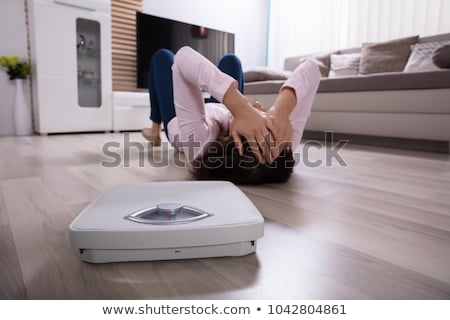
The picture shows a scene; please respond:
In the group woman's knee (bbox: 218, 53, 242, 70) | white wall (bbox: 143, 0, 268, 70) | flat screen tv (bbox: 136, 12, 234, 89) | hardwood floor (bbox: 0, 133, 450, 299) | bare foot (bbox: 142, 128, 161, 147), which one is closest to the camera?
hardwood floor (bbox: 0, 133, 450, 299)

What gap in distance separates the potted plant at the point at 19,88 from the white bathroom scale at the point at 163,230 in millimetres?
2397

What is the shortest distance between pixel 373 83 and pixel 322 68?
3.21 ft

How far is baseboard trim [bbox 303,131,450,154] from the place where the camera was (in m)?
1.89

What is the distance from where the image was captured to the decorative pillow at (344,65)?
9.55ft

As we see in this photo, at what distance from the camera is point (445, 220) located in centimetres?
69

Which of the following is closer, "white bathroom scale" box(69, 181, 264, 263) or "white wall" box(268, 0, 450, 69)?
"white bathroom scale" box(69, 181, 264, 263)

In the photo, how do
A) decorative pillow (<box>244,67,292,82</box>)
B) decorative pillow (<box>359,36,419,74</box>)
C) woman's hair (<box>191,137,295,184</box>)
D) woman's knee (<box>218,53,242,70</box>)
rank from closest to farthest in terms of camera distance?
woman's hair (<box>191,137,295,184</box>) → woman's knee (<box>218,53,242,70</box>) → decorative pillow (<box>359,36,419,74</box>) → decorative pillow (<box>244,67,292,82</box>)

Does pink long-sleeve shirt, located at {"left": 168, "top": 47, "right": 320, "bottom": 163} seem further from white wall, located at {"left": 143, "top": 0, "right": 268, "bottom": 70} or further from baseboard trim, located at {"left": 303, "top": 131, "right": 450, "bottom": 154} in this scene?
white wall, located at {"left": 143, "top": 0, "right": 268, "bottom": 70}

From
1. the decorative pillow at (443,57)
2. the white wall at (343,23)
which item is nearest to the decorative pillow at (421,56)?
the decorative pillow at (443,57)

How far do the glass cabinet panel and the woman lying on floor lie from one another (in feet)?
6.53

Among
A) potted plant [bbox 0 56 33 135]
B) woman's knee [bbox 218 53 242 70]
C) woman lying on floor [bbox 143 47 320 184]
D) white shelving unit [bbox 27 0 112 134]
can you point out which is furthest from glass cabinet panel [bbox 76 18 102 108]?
woman lying on floor [bbox 143 47 320 184]

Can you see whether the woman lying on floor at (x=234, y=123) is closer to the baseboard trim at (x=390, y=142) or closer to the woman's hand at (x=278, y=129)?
the woman's hand at (x=278, y=129)

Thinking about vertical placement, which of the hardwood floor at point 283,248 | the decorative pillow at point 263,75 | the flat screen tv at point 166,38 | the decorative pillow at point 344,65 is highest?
the flat screen tv at point 166,38
